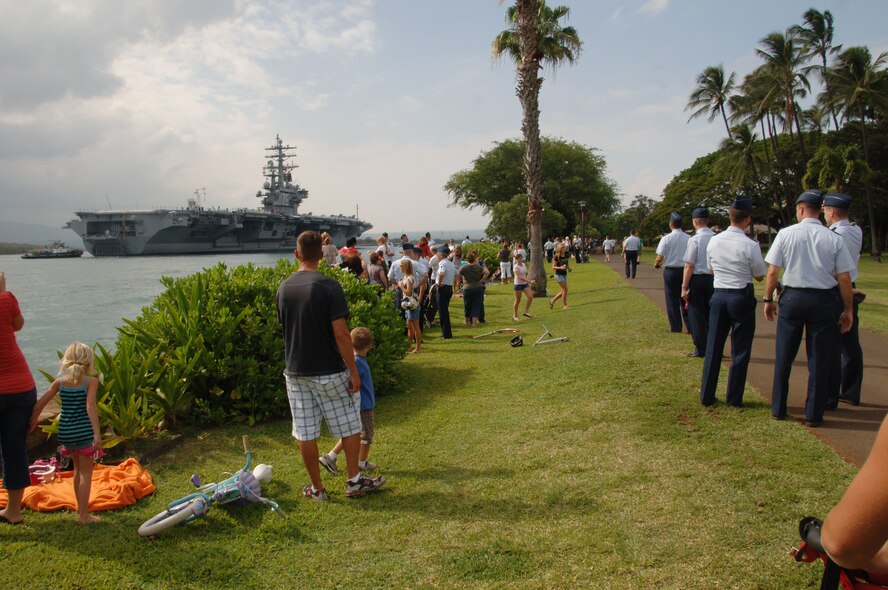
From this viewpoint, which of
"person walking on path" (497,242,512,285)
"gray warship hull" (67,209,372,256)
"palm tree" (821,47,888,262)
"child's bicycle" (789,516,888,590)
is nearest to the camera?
"child's bicycle" (789,516,888,590)

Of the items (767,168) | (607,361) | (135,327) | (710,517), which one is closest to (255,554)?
(710,517)

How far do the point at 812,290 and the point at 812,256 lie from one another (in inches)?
10.7

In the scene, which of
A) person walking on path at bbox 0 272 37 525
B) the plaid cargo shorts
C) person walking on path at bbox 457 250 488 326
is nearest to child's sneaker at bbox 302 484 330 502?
the plaid cargo shorts

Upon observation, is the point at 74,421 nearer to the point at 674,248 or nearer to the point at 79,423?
the point at 79,423

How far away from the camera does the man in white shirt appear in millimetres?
5363

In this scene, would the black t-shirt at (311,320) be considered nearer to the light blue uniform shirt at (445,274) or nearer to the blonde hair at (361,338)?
the blonde hair at (361,338)

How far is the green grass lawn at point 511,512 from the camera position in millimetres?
3275

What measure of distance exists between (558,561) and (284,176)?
329 feet

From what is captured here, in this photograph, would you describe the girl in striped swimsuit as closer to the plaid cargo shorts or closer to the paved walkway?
the plaid cargo shorts

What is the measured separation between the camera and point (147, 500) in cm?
459

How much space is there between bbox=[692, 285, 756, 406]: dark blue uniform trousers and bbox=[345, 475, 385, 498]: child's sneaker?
319 cm

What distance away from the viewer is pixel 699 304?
7.57 metres

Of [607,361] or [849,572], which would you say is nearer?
[849,572]

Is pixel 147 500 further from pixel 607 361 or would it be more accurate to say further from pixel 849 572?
pixel 607 361
